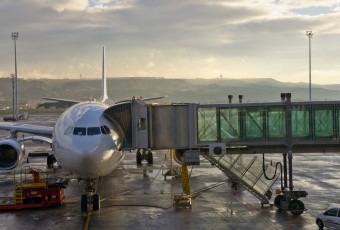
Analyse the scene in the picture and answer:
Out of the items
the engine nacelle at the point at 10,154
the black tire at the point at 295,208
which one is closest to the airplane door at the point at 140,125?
the black tire at the point at 295,208

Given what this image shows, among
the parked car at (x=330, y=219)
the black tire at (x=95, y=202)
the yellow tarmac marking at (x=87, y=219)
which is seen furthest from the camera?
the black tire at (x=95, y=202)

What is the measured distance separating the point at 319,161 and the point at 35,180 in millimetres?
26715

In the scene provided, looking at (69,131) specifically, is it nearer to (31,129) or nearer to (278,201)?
(278,201)

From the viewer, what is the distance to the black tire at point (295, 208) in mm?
21719

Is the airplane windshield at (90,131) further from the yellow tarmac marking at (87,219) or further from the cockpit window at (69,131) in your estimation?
the yellow tarmac marking at (87,219)

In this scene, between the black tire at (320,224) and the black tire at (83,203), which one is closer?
the black tire at (320,224)

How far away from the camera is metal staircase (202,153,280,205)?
79.9ft

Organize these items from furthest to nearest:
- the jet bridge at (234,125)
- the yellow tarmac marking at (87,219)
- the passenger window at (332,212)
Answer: the jet bridge at (234,125) < the yellow tarmac marking at (87,219) < the passenger window at (332,212)

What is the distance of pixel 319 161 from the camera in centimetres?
4288

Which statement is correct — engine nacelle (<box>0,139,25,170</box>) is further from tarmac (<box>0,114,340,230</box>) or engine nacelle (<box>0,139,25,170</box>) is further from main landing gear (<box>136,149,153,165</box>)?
main landing gear (<box>136,149,153,165</box>)

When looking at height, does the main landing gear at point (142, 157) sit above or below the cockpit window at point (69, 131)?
below

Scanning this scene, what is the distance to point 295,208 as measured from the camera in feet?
71.4

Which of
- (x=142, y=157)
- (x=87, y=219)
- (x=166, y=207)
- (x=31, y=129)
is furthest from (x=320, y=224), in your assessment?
(x=142, y=157)

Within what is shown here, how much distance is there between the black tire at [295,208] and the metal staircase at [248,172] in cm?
195
